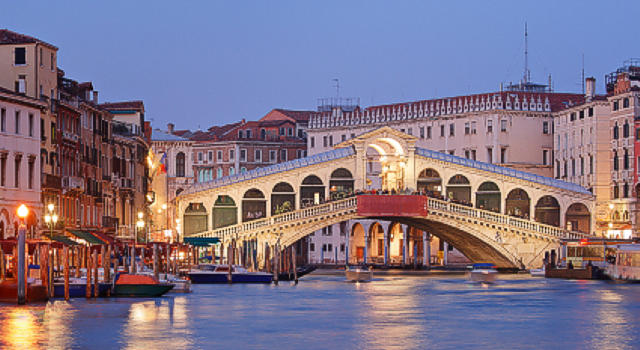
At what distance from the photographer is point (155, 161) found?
86188 mm

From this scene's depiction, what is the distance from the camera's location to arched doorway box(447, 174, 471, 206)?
80125 millimetres

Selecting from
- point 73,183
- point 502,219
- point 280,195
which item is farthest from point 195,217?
point 73,183

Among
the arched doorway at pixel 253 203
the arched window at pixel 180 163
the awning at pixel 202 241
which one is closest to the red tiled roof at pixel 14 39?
the awning at pixel 202 241

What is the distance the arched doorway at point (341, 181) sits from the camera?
79.8 meters

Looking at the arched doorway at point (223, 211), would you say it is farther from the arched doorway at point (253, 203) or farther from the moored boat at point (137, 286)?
the moored boat at point (137, 286)

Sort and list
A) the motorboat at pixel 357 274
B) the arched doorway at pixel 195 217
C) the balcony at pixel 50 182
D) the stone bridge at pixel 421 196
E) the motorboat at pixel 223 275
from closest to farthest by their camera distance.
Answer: the balcony at pixel 50 182 < the motorboat at pixel 223 275 < the motorboat at pixel 357 274 < the stone bridge at pixel 421 196 < the arched doorway at pixel 195 217

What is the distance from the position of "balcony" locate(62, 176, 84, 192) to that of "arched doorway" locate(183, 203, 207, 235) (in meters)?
18.6

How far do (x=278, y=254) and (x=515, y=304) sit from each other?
63.3 ft

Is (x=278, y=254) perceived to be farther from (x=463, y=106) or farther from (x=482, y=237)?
(x=463, y=106)

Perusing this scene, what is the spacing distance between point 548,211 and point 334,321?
4198 cm

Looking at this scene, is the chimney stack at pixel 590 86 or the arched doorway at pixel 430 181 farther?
the chimney stack at pixel 590 86

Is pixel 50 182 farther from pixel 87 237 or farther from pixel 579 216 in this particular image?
pixel 579 216

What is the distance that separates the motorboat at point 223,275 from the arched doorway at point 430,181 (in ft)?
58.6

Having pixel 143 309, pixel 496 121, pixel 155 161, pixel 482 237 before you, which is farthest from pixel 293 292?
pixel 496 121
